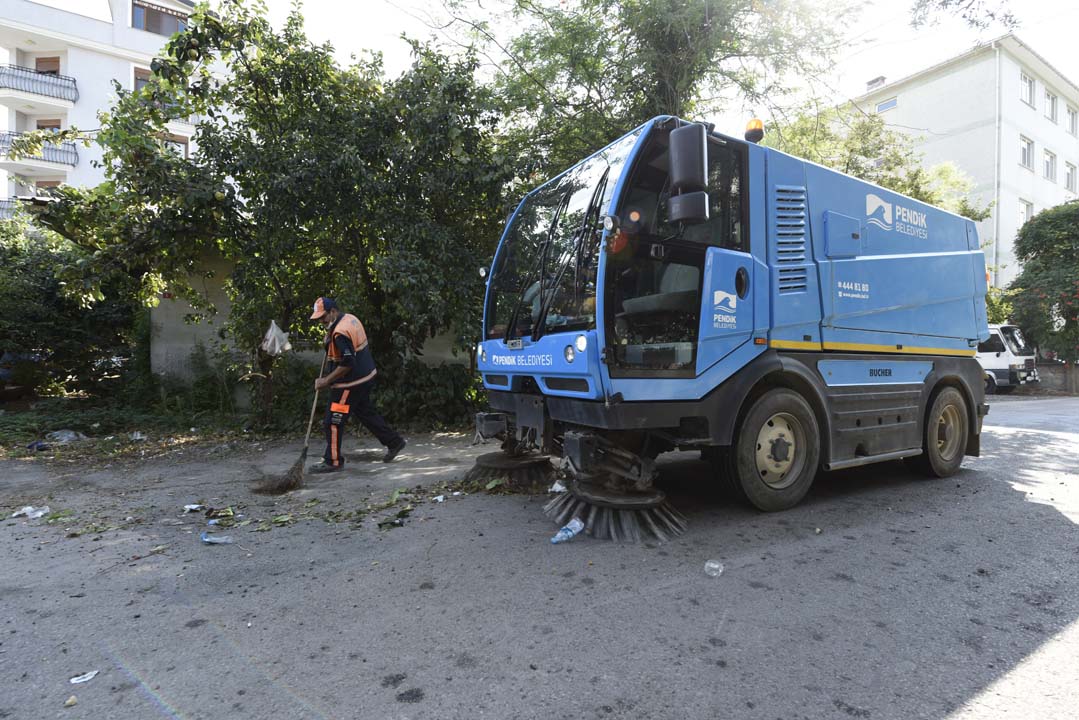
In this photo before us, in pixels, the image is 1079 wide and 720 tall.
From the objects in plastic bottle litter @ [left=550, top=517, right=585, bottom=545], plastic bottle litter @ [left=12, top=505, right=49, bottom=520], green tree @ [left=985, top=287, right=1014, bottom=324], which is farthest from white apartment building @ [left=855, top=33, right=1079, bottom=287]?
plastic bottle litter @ [left=12, top=505, right=49, bottom=520]

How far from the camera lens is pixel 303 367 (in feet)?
30.5

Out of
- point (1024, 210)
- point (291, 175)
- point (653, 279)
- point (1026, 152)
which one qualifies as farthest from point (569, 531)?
point (1026, 152)

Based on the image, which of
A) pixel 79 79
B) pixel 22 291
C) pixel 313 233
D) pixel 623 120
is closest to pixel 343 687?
pixel 313 233

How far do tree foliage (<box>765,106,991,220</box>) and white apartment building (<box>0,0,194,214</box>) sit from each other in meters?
23.3

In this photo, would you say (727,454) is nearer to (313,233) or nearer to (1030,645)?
(1030,645)

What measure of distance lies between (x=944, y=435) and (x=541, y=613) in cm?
508

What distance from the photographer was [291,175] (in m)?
7.04

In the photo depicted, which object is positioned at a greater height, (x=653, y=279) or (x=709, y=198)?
(x=709, y=198)

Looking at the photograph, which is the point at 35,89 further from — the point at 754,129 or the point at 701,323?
the point at 701,323

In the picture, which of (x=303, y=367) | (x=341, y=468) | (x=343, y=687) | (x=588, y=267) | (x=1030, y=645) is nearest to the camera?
(x=343, y=687)

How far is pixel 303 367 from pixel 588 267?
700 centimetres

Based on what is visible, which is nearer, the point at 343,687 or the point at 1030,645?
the point at 343,687

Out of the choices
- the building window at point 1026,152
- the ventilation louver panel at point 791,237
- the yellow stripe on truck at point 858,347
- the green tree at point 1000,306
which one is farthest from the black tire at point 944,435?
the building window at point 1026,152

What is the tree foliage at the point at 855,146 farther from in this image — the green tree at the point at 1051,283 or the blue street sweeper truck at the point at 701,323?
the blue street sweeper truck at the point at 701,323
